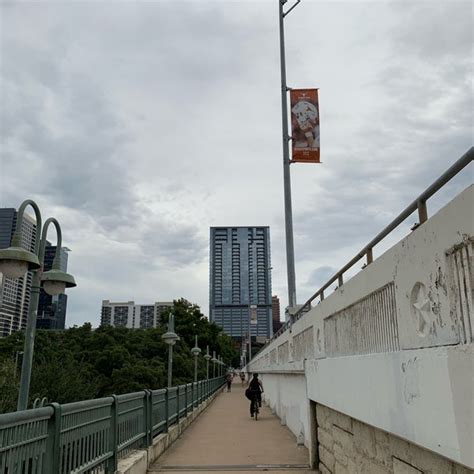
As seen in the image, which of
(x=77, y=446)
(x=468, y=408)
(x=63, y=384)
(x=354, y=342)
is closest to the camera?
(x=468, y=408)

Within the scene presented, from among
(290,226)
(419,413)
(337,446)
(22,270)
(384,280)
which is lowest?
(337,446)

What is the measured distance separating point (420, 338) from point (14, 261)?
472 centimetres

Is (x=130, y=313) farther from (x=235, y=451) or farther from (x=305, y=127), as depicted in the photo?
(x=235, y=451)

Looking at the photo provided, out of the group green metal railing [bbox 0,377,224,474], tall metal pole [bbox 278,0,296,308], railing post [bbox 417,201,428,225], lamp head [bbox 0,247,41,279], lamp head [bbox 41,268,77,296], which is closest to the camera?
railing post [bbox 417,201,428,225]

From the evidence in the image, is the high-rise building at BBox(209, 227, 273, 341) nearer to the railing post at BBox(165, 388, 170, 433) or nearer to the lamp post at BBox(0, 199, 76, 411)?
the railing post at BBox(165, 388, 170, 433)

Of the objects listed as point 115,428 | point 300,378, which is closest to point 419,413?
point 115,428

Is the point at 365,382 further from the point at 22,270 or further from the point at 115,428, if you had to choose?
the point at 22,270

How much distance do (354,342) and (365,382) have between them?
33.4 inches

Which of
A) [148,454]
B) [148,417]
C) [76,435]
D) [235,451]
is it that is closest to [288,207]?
[235,451]

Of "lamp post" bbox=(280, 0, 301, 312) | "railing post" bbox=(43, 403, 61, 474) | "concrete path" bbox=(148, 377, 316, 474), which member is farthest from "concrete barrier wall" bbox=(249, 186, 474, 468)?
"lamp post" bbox=(280, 0, 301, 312)

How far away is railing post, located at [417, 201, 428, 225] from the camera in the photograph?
146 inches

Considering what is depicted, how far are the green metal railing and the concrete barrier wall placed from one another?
2.97m

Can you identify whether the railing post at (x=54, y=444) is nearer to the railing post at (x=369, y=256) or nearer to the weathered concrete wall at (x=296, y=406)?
the railing post at (x=369, y=256)

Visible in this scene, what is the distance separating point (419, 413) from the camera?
3422 millimetres
